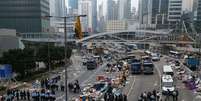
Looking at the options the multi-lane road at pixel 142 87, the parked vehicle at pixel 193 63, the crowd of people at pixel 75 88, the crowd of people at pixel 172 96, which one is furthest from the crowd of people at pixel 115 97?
the parked vehicle at pixel 193 63

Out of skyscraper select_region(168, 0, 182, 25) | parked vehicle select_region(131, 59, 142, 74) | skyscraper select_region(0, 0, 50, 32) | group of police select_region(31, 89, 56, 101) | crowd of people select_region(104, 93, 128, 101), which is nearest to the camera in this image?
crowd of people select_region(104, 93, 128, 101)

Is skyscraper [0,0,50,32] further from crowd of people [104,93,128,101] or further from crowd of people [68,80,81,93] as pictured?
crowd of people [104,93,128,101]

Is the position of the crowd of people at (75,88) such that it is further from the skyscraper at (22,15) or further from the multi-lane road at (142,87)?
the skyscraper at (22,15)

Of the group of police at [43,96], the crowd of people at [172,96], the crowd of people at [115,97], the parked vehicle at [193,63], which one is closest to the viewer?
the crowd of people at [115,97]

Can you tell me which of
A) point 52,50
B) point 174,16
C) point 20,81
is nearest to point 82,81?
point 20,81

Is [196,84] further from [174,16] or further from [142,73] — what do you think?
[174,16]

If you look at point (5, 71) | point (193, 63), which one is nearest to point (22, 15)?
point (193, 63)

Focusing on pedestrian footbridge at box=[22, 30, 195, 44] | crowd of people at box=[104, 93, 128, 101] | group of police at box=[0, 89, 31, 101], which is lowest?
pedestrian footbridge at box=[22, 30, 195, 44]

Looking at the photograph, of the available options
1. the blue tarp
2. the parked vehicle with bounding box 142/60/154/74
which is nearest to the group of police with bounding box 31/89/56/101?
the blue tarp
